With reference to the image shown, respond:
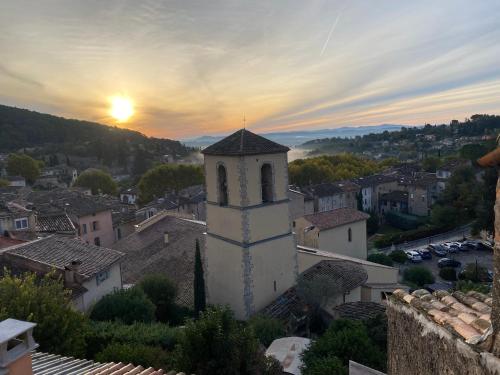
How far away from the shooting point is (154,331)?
13602 mm

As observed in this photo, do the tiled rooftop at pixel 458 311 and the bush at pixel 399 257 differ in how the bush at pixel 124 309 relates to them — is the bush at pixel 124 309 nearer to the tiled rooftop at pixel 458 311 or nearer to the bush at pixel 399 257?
the tiled rooftop at pixel 458 311

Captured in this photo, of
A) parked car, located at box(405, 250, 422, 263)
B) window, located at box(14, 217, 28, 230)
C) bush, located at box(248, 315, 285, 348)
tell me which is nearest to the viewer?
bush, located at box(248, 315, 285, 348)

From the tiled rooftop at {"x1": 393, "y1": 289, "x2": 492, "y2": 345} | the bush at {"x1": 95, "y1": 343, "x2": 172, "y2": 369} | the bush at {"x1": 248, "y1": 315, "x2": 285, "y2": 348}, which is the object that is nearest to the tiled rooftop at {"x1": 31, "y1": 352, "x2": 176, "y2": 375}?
the bush at {"x1": 95, "y1": 343, "x2": 172, "y2": 369}

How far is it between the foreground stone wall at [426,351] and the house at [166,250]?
16829 mm

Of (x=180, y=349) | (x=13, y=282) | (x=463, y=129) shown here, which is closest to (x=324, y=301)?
(x=180, y=349)

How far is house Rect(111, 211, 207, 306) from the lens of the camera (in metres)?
22.4

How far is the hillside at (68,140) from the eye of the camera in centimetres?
11662

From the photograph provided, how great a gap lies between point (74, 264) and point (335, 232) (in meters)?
17.2

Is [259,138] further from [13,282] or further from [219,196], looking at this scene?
[13,282]

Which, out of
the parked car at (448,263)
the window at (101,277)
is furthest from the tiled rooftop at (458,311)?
the parked car at (448,263)

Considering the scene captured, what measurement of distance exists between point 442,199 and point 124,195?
4837 cm

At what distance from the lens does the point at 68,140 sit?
13800cm

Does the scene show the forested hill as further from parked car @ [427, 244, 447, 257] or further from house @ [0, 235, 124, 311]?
house @ [0, 235, 124, 311]

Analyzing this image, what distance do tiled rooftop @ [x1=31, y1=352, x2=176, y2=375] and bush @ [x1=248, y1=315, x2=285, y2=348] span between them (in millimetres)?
8387
